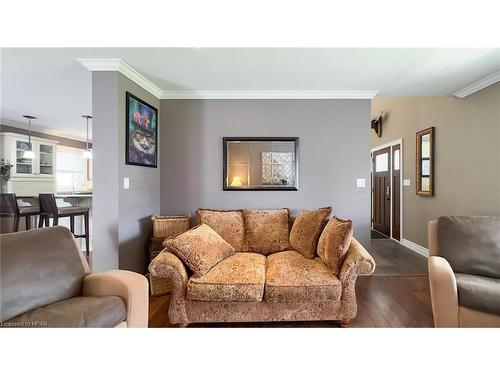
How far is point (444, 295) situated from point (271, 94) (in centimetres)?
252

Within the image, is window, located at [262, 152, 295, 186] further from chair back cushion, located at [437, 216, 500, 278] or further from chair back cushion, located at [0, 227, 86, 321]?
chair back cushion, located at [0, 227, 86, 321]

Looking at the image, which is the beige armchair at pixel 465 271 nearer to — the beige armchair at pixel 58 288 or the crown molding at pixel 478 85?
the crown molding at pixel 478 85

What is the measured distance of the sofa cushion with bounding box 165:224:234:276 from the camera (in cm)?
184

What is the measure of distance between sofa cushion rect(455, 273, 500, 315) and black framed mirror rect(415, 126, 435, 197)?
2.18m

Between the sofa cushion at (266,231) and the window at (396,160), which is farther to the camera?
the window at (396,160)

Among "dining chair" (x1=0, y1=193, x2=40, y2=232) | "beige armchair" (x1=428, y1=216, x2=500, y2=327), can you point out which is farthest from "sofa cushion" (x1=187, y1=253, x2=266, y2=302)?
"dining chair" (x1=0, y1=193, x2=40, y2=232)

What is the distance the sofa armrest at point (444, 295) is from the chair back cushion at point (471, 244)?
0.32 meters

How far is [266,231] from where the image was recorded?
2484 mm

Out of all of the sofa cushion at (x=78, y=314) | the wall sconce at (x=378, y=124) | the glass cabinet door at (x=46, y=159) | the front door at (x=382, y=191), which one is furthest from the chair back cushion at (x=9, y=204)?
the wall sconce at (x=378, y=124)

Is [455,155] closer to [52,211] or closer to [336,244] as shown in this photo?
[336,244]

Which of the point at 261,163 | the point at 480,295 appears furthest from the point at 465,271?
the point at 261,163

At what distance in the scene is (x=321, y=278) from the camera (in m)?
1.79

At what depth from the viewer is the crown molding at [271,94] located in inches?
112
